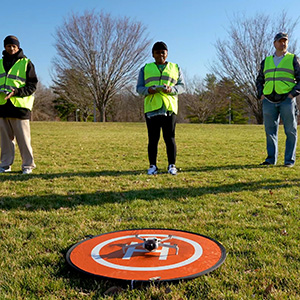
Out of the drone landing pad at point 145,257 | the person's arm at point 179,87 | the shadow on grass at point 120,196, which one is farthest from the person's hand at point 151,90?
the drone landing pad at point 145,257

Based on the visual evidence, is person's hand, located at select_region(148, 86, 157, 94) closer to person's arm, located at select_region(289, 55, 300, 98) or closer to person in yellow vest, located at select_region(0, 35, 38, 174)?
person in yellow vest, located at select_region(0, 35, 38, 174)

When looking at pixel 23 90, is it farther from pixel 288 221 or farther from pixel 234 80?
pixel 234 80

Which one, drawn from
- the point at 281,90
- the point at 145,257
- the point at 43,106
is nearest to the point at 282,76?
the point at 281,90

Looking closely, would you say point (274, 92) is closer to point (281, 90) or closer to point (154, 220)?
point (281, 90)

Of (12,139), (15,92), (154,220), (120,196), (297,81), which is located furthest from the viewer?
(297,81)

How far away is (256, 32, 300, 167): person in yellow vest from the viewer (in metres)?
6.88

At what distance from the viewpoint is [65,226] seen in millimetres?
3480

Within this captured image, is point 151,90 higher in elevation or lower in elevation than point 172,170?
higher

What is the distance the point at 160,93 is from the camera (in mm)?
6312

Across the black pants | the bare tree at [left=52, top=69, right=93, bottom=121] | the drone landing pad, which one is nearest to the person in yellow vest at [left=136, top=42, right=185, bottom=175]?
the black pants

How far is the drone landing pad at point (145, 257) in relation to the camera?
2410 millimetres

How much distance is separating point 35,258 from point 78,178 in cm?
342

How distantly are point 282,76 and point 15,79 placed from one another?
4.96 m

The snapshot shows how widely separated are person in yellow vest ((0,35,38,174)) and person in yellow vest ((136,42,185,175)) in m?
2.00
